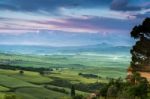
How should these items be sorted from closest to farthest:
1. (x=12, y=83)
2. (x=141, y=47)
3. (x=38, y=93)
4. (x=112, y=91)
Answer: (x=112, y=91)
(x=141, y=47)
(x=38, y=93)
(x=12, y=83)

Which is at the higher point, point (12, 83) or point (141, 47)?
point (141, 47)

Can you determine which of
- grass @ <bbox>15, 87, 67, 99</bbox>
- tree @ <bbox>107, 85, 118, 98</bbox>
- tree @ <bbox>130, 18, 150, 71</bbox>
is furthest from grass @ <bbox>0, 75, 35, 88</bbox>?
tree @ <bbox>107, 85, 118, 98</bbox>

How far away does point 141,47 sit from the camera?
2569 inches

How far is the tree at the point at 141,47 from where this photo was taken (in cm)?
6412

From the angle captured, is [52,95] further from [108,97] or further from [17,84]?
A: [108,97]

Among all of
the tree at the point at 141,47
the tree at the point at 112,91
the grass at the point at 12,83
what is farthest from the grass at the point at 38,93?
the tree at the point at 112,91

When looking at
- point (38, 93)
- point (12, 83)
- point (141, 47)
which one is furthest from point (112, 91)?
point (12, 83)

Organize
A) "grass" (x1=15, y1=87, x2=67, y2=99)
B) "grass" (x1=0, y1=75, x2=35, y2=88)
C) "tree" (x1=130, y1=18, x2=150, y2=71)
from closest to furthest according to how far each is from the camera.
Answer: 1. "tree" (x1=130, y1=18, x2=150, y2=71)
2. "grass" (x1=15, y1=87, x2=67, y2=99)
3. "grass" (x1=0, y1=75, x2=35, y2=88)

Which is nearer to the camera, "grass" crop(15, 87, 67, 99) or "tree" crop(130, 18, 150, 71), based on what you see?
"tree" crop(130, 18, 150, 71)

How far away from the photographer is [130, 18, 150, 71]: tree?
64125 mm

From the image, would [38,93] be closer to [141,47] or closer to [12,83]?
[12,83]

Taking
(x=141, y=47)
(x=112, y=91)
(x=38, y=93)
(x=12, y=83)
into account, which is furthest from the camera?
(x=12, y=83)

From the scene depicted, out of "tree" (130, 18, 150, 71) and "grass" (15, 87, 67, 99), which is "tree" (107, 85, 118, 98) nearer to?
"tree" (130, 18, 150, 71)

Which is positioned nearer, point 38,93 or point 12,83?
point 38,93
